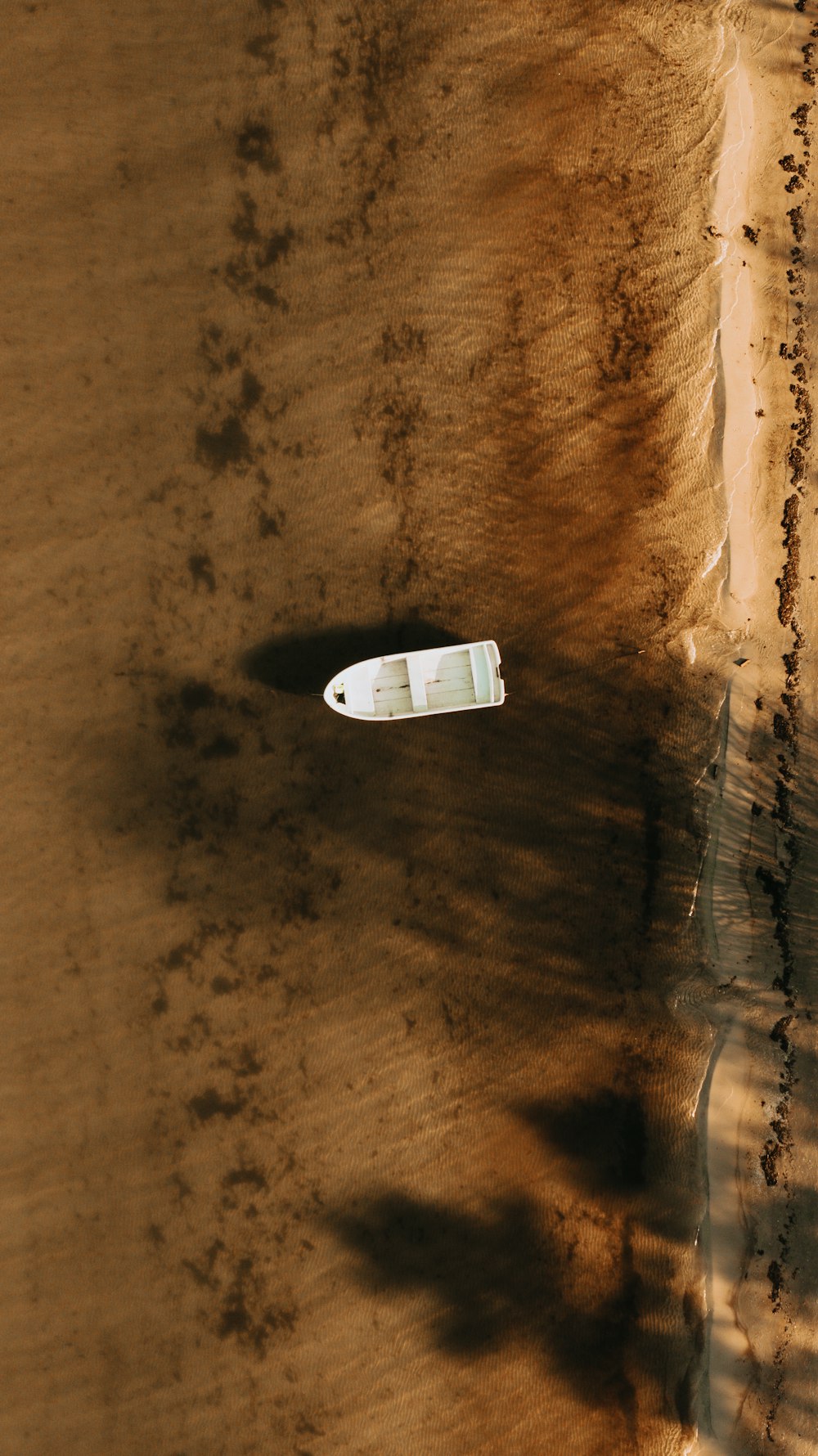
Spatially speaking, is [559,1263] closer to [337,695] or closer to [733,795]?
[733,795]

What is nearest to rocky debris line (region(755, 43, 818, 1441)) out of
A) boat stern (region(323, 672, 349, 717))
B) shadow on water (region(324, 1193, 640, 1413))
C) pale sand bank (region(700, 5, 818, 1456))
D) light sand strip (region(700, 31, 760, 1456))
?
pale sand bank (region(700, 5, 818, 1456))

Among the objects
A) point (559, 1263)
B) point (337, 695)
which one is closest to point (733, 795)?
point (337, 695)

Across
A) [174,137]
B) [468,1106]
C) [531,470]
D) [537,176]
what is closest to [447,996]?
[468,1106]

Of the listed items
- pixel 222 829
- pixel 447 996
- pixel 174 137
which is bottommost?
pixel 447 996

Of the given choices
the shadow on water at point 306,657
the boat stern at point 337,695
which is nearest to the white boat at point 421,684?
the boat stern at point 337,695

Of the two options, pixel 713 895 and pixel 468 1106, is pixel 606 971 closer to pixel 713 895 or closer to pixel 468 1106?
pixel 713 895

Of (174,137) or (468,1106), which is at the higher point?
(174,137)

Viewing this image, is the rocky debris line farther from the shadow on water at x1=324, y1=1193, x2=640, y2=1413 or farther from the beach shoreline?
the shadow on water at x1=324, y1=1193, x2=640, y2=1413
